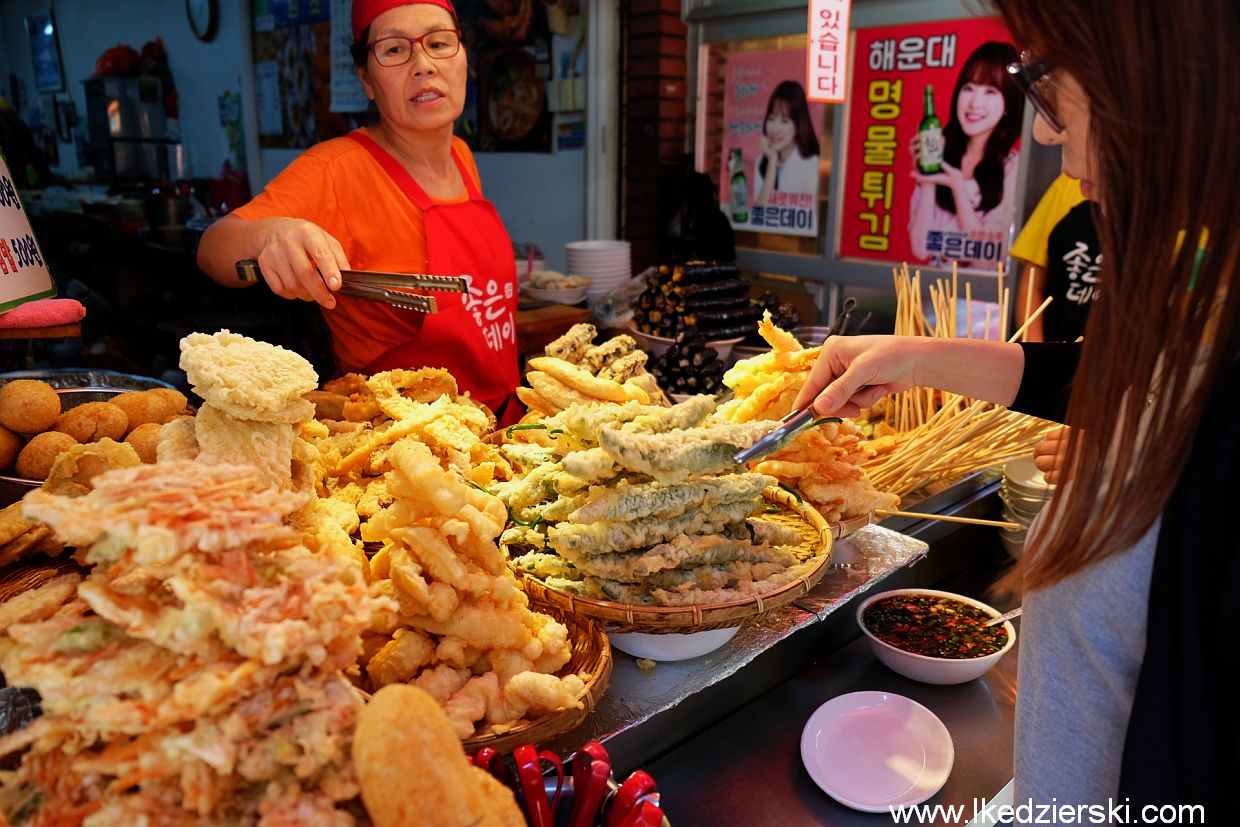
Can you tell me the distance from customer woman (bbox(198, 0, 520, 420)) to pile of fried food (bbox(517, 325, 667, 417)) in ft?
1.87

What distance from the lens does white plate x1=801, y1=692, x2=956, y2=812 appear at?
1.58m

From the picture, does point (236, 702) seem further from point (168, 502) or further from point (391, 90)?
point (391, 90)

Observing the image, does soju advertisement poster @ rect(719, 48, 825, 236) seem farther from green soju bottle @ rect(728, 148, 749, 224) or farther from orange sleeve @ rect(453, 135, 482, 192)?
orange sleeve @ rect(453, 135, 482, 192)

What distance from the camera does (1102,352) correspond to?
0.99 m

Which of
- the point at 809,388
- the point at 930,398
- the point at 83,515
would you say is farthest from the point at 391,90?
the point at 83,515

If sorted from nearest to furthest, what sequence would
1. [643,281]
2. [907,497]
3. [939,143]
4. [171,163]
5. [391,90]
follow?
[907,497] < [391,90] < [643,281] < [939,143] < [171,163]

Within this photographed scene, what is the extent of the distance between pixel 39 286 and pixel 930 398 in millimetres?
2453

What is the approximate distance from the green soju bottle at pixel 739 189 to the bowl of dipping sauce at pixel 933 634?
180 inches

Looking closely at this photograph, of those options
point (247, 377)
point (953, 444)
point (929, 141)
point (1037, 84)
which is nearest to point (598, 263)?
point (929, 141)

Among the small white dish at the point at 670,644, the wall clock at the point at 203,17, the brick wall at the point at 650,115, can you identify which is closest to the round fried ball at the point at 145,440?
the small white dish at the point at 670,644

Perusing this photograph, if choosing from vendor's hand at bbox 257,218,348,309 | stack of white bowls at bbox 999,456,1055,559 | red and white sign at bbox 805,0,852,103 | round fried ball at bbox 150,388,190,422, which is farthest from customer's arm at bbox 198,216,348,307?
red and white sign at bbox 805,0,852,103

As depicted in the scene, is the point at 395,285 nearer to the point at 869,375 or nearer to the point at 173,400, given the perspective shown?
the point at 173,400

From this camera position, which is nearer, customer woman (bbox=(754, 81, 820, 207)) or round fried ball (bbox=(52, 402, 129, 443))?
round fried ball (bbox=(52, 402, 129, 443))

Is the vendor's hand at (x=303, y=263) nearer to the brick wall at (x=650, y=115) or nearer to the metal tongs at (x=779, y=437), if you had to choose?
the metal tongs at (x=779, y=437)
